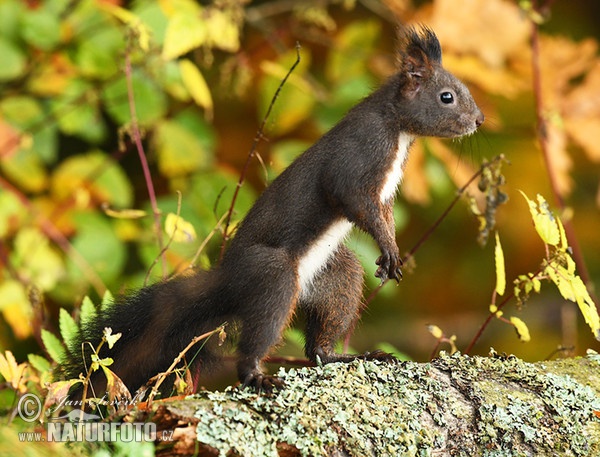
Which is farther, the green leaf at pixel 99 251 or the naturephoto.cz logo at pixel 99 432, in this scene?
the green leaf at pixel 99 251

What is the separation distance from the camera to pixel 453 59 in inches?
160

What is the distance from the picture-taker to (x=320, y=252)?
2.70 metres

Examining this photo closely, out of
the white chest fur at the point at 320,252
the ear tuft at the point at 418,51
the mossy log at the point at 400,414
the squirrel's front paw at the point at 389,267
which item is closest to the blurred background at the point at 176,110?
the ear tuft at the point at 418,51

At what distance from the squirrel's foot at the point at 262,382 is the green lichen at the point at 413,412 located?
1.0 inches

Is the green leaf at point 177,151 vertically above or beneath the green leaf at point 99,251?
above

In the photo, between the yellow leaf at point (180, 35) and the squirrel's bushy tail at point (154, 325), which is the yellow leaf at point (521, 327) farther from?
the yellow leaf at point (180, 35)

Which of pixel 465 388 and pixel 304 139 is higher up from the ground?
pixel 465 388

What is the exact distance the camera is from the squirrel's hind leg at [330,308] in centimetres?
274

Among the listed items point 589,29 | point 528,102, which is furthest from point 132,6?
point 589,29

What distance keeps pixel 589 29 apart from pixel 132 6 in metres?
3.45

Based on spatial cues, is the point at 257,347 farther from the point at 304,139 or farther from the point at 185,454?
the point at 304,139

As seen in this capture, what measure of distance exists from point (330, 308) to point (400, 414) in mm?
781

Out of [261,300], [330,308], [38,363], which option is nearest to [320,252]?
[330,308]

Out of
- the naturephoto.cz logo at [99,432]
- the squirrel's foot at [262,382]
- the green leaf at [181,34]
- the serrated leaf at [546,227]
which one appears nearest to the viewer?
the naturephoto.cz logo at [99,432]
